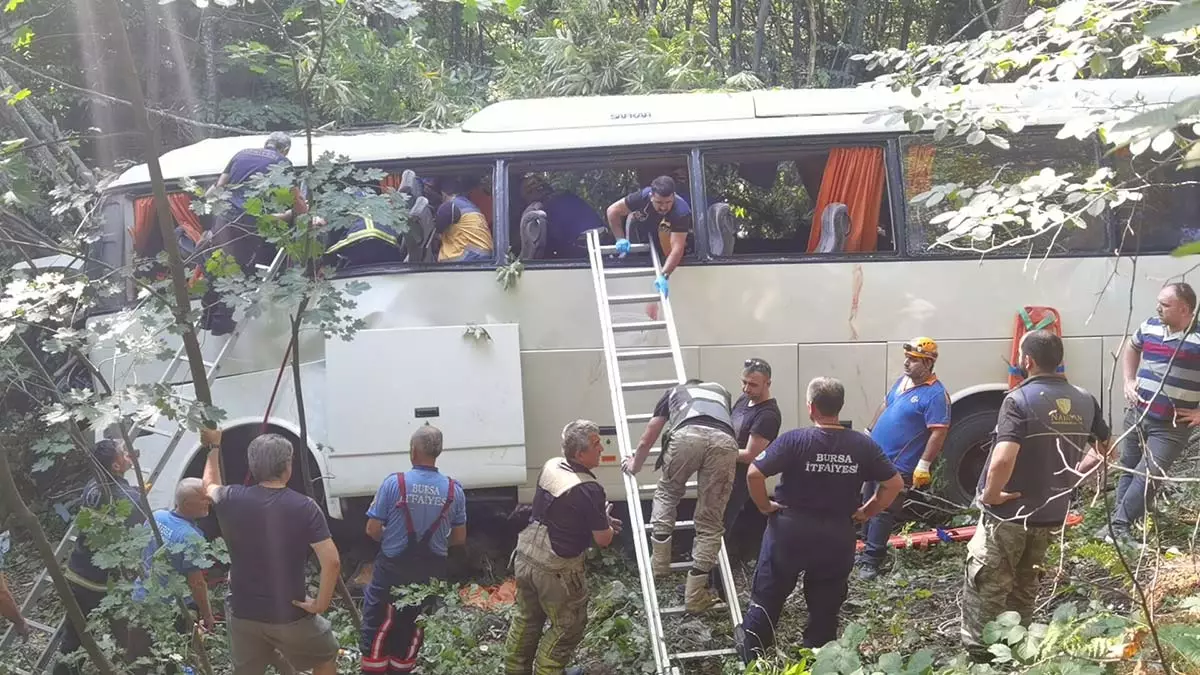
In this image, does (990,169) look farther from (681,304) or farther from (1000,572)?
(1000,572)

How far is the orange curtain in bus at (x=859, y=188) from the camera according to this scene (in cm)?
646

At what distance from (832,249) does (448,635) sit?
11.2 feet

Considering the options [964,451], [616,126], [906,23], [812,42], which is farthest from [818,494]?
[906,23]

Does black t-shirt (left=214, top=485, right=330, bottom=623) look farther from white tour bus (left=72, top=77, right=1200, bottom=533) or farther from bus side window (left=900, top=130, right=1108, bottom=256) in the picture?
bus side window (left=900, top=130, right=1108, bottom=256)

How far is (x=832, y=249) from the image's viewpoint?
6.41 metres

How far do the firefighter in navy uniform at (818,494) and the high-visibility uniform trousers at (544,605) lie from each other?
2.95ft

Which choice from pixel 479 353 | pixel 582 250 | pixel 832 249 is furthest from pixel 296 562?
pixel 832 249

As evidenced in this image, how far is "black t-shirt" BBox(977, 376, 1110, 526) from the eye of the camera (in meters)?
4.20

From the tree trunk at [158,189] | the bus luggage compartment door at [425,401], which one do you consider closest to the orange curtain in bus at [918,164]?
the bus luggage compartment door at [425,401]

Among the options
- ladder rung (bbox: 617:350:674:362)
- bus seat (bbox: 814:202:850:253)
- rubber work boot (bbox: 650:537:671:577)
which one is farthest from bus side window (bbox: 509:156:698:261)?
rubber work boot (bbox: 650:537:671:577)

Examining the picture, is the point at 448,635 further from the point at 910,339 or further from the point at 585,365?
the point at 910,339


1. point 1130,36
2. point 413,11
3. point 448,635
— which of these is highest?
point 413,11

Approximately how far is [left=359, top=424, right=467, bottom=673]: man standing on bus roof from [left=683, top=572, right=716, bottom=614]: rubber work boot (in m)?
1.25

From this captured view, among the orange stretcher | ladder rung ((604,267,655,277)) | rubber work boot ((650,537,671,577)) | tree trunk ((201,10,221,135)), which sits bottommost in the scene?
rubber work boot ((650,537,671,577))
